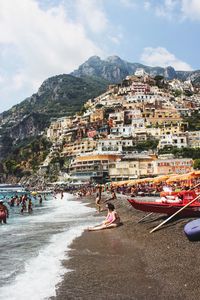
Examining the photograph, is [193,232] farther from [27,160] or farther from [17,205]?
[27,160]

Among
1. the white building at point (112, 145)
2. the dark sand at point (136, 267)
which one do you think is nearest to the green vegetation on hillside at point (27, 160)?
the white building at point (112, 145)

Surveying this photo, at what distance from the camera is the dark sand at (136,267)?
6.66 metres

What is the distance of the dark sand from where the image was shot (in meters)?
6.66

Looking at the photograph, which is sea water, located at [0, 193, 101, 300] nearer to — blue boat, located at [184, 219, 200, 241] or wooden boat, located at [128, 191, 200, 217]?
wooden boat, located at [128, 191, 200, 217]

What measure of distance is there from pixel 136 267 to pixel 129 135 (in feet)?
373

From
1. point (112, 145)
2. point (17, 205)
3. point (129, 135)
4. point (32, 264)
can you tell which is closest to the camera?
point (32, 264)

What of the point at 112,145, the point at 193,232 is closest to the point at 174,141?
the point at 112,145

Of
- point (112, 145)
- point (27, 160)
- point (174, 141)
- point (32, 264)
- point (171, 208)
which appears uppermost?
point (174, 141)

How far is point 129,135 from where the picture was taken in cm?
12144

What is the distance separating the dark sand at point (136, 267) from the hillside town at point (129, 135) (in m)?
78.5

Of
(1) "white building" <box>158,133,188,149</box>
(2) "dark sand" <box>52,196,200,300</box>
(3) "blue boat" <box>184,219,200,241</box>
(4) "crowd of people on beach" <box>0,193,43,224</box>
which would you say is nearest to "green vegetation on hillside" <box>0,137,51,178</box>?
(1) "white building" <box>158,133,188,149</box>

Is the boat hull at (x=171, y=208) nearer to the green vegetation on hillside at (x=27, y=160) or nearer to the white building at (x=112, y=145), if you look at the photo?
the white building at (x=112, y=145)

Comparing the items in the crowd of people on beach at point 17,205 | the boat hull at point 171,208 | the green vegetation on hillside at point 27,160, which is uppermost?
the green vegetation on hillside at point 27,160

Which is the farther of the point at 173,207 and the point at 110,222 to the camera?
the point at 110,222
